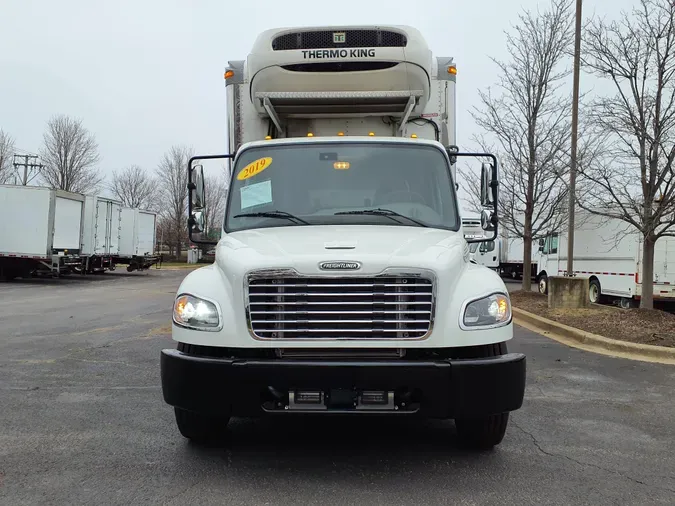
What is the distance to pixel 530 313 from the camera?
444 inches

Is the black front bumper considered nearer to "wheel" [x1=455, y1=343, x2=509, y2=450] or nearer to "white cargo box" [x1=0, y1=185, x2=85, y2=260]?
"wheel" [x1=455, y1=343, x2=509, y2=450]

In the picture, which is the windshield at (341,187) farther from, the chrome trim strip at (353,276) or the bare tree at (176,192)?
the bare tree at (176,192)

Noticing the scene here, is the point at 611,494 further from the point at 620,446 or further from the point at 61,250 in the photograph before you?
the point at 61,250

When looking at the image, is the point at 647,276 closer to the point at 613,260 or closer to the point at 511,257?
the point at 613,260

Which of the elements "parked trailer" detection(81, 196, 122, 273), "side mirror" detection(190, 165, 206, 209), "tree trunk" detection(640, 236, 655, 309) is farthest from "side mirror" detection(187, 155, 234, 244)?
"parked trailer" detection(81, 196, 122, 273)

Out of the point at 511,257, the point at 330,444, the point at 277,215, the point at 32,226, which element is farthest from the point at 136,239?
the point at 330,444

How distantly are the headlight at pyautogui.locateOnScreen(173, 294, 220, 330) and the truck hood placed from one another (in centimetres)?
31

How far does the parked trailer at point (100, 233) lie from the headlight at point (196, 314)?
2250cm

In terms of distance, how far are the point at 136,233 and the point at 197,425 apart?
85.0 feet

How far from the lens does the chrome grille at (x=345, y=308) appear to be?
3518mm

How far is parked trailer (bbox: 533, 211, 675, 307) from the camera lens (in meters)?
12.7

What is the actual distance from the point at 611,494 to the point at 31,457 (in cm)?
379

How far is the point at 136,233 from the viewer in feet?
92.2

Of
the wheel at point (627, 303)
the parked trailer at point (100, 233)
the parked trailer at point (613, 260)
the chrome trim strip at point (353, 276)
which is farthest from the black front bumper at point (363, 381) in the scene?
the parked trailer at point (100, 233)
